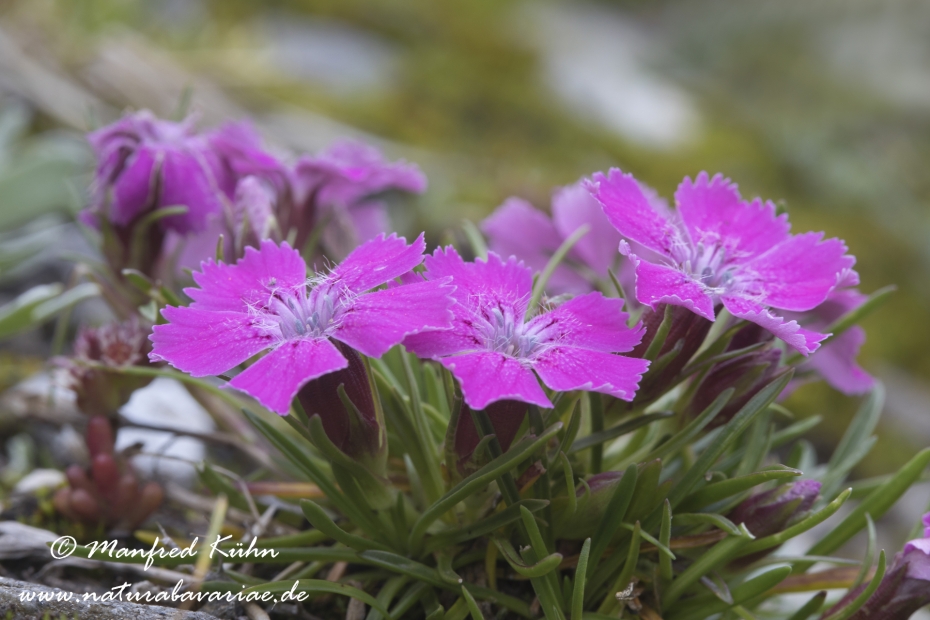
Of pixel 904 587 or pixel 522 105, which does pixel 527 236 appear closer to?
pixel 904 587

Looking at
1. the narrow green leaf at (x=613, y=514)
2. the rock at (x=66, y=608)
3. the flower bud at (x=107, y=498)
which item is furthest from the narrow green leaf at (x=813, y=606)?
the flower bud at (x=107, y=498)

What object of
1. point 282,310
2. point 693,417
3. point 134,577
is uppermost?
point 282,310

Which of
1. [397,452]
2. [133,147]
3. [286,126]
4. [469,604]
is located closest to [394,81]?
[286,126]

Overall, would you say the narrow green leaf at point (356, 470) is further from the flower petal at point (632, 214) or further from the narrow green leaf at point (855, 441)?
the narrow green leaf at point (855, 441)

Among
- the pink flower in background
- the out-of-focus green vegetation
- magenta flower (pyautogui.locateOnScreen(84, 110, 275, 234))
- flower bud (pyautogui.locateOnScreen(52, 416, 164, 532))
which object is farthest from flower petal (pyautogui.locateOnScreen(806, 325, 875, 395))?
the out-of-focus green vegetation

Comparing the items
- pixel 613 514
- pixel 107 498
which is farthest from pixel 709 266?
pixel 107 498

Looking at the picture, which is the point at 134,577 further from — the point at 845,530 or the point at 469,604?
the point at 845,530

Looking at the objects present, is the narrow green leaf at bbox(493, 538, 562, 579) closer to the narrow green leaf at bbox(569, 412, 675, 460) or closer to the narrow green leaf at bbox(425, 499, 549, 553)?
the narrow green leaf at bbox(425, 499, 549, 553)
